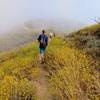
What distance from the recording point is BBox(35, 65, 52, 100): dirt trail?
15.8 metres

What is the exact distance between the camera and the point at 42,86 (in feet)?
57.5

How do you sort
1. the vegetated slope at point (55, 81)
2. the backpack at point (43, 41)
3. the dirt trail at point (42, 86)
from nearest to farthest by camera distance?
the vegetated slope at point (55, 81) < the dirt trail at point (42, 86) < the backpack at point (43, 41)

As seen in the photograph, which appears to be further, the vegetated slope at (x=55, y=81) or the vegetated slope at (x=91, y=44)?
the vegetated slope at (x=91, y=44)

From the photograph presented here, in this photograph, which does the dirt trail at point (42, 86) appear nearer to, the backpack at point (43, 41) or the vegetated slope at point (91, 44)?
the backpack at point (43, 41)

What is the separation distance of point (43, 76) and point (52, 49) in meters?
4.51

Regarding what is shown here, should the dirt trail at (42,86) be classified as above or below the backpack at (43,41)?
below

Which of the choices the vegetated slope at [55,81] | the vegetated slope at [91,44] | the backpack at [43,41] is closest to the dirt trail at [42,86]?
the vegetated slope at [55,81]

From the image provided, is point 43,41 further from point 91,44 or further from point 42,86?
point 42,86

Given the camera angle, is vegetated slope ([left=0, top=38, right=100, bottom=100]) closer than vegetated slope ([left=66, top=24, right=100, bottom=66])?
Yes

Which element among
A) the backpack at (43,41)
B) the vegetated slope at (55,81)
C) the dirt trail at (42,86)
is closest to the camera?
the vegetated slope at (55,81)

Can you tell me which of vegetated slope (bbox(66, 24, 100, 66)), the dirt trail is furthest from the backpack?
the dirt trail

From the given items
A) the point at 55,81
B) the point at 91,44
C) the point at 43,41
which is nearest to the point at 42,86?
the point at 55,81

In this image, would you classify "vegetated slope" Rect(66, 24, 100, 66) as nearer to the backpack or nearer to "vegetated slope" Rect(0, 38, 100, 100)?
the backpack

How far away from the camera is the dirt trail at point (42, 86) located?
1584 cm
